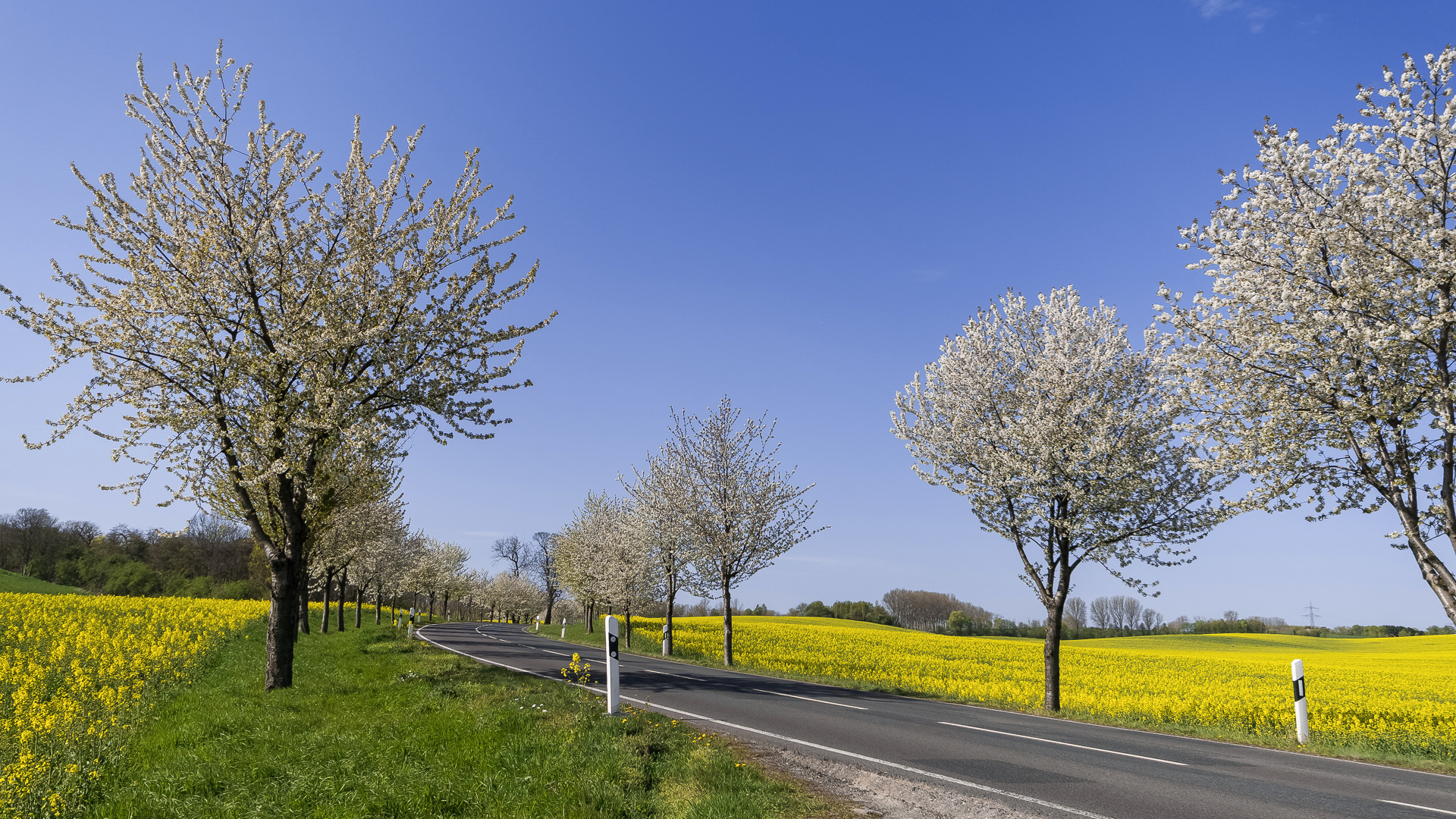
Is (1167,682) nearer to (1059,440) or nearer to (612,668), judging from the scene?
(1059,440)

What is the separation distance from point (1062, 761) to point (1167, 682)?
23890 mm

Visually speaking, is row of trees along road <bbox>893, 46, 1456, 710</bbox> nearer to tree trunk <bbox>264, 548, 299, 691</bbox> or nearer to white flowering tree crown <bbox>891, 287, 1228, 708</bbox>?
white flowering tree crown <bbox>891, 287, 1228, 708</bbox>

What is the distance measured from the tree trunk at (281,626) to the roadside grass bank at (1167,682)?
1249cm

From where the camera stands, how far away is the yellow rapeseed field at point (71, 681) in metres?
7.19

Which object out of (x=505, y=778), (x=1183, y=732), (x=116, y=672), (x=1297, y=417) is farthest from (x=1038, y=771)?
(x=116, y=672)

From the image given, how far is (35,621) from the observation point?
22.1 metres

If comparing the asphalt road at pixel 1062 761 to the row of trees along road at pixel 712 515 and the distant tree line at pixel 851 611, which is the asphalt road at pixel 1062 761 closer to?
the row of trees along road at pixel 712 515

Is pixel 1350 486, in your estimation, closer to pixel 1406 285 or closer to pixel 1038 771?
pixel 1406 285

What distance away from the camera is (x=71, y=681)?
12.6m

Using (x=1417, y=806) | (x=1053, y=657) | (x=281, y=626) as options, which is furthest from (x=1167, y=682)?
(x=281, y=626)

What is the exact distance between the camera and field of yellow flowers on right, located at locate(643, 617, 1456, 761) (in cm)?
1413

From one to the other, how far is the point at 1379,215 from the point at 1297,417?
10.8 feet

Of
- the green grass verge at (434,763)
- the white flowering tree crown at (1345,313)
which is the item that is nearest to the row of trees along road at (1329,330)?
the white flowering tree crown at (1345,313)

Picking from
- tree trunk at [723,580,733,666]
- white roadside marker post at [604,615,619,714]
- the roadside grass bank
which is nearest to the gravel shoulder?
white roadside marker post at [604,615,619,714]
